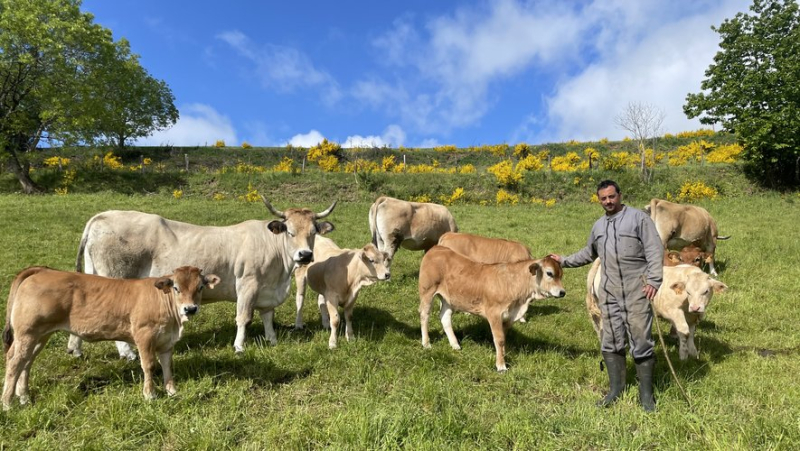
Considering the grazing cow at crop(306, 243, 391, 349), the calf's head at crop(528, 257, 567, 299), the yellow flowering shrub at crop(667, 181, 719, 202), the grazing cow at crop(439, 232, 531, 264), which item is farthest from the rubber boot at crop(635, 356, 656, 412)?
the yellow flowering shrub at crop(667, 181, 719, 202)

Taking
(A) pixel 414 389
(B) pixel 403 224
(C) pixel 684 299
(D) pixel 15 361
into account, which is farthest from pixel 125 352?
(C) pixel 684 299

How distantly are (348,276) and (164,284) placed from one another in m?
2.79

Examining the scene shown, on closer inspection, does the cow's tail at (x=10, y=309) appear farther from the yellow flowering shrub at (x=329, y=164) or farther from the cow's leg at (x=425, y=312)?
the yellow flowering shrub at (x=329, y=164)

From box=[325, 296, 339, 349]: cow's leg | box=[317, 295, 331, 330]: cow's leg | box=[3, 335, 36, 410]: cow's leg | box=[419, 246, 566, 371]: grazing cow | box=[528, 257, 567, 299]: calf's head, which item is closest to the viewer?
box=[3, 335, 36, 410]: cow's leg

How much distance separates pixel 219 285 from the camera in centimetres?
631

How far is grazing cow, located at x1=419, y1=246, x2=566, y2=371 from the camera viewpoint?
19.5ft

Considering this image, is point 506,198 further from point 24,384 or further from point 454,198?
point 24,384

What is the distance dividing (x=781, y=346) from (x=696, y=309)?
6.14ft

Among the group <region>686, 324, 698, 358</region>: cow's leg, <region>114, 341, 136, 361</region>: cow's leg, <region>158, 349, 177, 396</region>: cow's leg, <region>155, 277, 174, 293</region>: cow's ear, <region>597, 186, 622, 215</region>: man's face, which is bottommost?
<region>686, 324, 698, 358</region>: cow's leg

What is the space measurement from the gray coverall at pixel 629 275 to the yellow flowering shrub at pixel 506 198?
831 inches

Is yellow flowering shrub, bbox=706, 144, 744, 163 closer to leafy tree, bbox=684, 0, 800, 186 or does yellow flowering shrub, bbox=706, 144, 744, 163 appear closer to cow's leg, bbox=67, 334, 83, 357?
leafy tree, bbox=684, 0, 800, 186

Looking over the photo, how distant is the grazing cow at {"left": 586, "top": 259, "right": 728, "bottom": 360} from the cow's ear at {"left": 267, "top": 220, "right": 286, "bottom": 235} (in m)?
4.58

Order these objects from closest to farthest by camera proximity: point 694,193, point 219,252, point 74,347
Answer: point 74,347
point 219,252
point 694,193

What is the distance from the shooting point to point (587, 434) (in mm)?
4059
